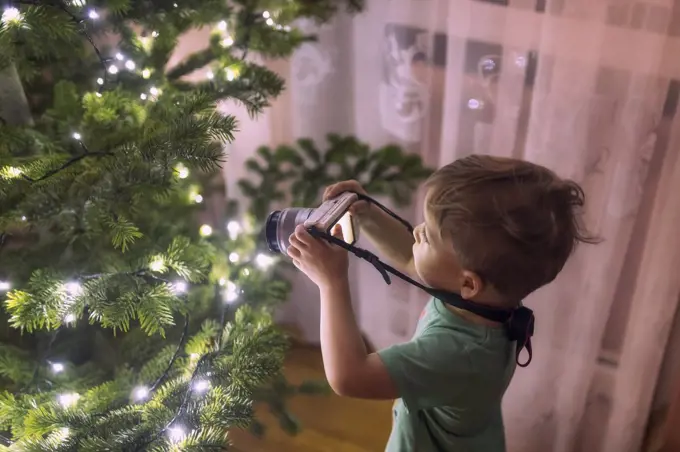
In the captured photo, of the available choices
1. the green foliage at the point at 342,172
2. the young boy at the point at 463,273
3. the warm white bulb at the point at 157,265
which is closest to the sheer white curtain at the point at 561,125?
the green foliage at the point at 342,172

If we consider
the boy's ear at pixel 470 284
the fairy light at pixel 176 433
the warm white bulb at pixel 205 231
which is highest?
the boy's ear at pixel 470 284

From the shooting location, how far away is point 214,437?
33.8 inches

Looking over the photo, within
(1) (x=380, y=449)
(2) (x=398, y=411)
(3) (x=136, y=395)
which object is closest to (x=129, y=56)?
(3) (x=136, y=395)

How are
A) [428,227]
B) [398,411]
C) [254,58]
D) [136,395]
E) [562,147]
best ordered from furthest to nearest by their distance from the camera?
[254,58], [562,147], [136,395], [398,411], [428,227]

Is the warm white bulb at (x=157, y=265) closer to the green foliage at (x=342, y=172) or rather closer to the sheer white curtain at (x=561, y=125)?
the green foliage at (x=342, y=172)

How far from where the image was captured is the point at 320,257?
76 centimetres

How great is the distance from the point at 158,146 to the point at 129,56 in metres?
0.36

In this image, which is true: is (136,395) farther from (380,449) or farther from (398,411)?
(380,449)

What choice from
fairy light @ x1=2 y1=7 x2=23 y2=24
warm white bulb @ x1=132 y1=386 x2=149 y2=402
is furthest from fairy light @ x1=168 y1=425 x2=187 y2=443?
fairy light @ x1=2 y1=7 x2=23 y2=24

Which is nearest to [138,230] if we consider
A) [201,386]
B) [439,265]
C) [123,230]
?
[123,230]

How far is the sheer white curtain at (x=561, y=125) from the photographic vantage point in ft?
3.48

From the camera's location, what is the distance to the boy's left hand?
2.51ft

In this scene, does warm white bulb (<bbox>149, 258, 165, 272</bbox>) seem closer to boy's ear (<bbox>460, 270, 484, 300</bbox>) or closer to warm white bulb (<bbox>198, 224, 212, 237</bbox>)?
warm white bulb (<bbox>198, 224, 212, 237</bbox>)

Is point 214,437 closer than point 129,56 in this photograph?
Yes
